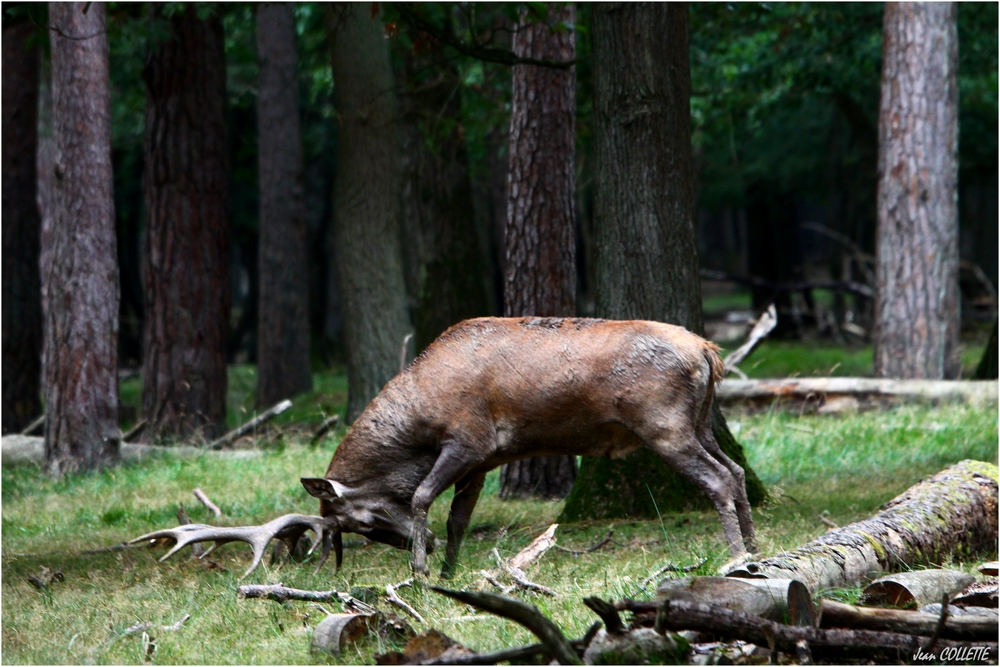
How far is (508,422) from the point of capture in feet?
18.6

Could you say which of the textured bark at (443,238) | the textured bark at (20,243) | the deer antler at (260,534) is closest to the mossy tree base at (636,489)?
the deer antler at (260,534)

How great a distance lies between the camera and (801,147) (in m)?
24.4

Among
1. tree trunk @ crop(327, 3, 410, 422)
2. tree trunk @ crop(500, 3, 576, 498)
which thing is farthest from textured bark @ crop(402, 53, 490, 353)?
tree trunk @ crop(500, 3, 576, 498)

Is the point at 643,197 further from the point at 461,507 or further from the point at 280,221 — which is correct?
the point at 280,221

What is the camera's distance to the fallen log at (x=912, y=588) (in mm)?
4223

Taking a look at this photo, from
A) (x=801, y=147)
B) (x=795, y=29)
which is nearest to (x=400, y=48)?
(x=795, y=29)

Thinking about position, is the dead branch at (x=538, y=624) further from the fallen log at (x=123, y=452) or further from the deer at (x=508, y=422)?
the fallen log at (x=123, y=452)

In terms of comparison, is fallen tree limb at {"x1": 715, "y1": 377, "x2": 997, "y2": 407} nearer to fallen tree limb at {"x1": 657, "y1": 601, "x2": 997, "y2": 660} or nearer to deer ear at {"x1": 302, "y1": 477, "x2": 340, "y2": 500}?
deer ear at {"x1": 302, "y1": 477, "x2": 340, "y2": 500}

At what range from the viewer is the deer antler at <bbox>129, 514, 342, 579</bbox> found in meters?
5.64

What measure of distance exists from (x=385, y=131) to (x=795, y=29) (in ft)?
22.4

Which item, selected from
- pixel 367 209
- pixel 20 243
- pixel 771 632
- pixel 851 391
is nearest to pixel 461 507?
pixel 771 632

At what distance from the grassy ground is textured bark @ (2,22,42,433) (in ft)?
11.6

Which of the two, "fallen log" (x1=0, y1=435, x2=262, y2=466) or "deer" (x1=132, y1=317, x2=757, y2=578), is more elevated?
"deer" (x1=132, y1=317, x2=757, y2=578)

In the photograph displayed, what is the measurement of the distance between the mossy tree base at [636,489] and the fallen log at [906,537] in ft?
4.64
